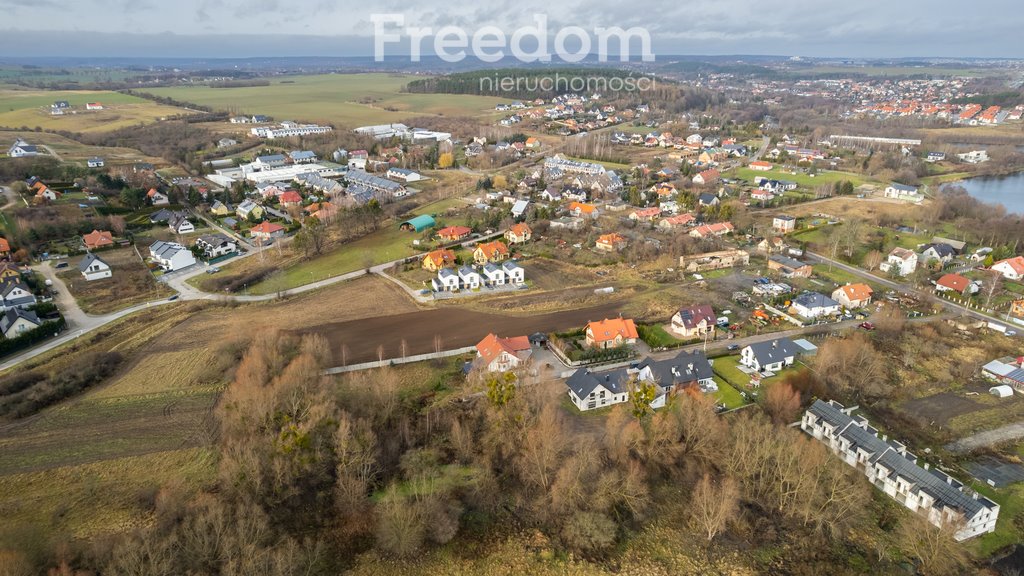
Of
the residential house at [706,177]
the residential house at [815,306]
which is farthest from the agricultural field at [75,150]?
the residential house at [815,306]

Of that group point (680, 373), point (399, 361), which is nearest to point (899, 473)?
point (680, 373)

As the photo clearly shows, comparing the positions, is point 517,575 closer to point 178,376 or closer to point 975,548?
point 975,548

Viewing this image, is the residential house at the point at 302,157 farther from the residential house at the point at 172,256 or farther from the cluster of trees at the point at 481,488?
the cluster of trees at the point at 481,488

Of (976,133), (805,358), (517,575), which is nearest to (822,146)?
(976,133)

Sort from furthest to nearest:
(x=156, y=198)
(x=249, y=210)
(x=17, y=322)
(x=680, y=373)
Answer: (x=156, y=198), (x=249, y=210), (x=17, y=322), (x=680, y=373)

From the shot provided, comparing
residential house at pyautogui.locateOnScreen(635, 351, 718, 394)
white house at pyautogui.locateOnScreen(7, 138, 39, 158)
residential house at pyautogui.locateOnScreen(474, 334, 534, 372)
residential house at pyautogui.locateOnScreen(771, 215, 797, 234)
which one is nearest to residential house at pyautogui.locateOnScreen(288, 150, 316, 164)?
white house at pyautogui.locateOnScreen(7, 138, 39, 158)

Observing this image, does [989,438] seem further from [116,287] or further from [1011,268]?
[116,287]
